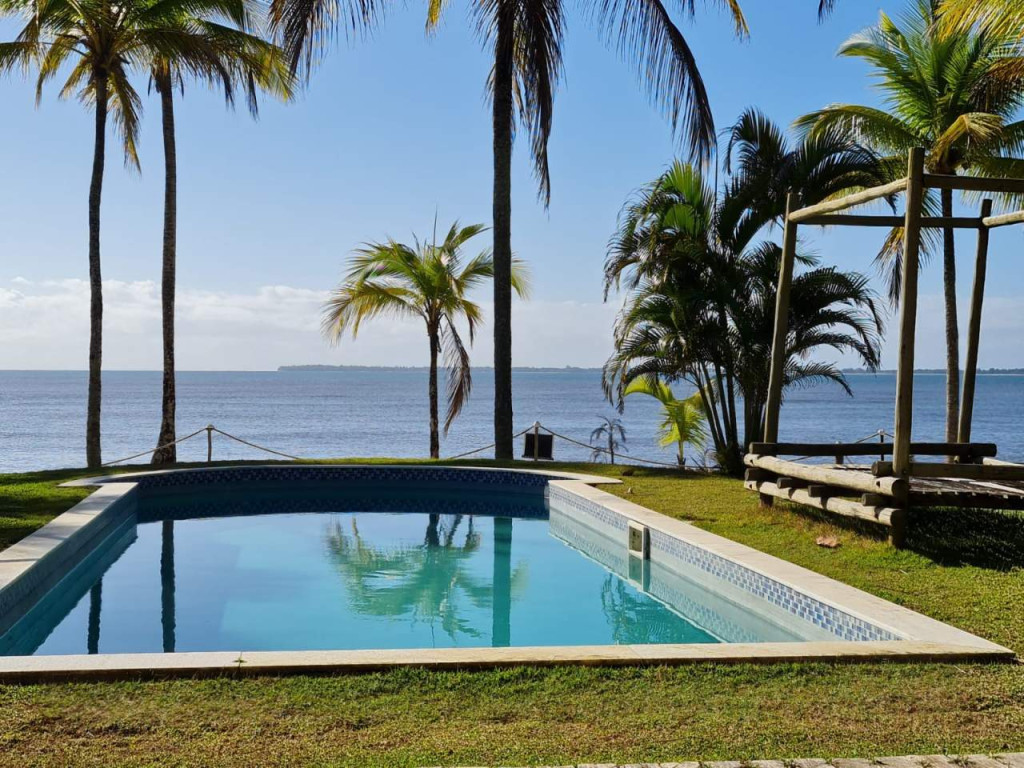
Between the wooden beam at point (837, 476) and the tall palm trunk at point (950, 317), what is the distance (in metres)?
4.94

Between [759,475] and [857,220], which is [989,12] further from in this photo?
[759,475]

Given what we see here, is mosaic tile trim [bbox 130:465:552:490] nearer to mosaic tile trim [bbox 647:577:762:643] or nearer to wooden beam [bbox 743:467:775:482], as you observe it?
wooden beam [bbox 743:467:775:482]

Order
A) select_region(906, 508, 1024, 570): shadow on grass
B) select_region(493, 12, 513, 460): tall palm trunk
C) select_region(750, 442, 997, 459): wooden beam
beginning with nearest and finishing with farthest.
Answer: select_region(906, 508, 1024, 570): shadow on grass → select_region(750, 442, 997, 459): wooden beam → select_region(493, 12, 513, 460): tall palm trunk

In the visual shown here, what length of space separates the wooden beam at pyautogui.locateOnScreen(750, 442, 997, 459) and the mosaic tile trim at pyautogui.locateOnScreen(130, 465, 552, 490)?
13.8ft

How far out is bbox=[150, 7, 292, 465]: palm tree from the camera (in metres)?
12.8

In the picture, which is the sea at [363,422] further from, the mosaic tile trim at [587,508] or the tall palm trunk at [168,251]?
the tall palm trunk at [168,251]

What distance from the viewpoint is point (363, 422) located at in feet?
169

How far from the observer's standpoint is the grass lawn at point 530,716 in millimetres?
3229

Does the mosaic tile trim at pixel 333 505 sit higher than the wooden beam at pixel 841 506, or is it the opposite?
the wooden beam at pixel 841 506

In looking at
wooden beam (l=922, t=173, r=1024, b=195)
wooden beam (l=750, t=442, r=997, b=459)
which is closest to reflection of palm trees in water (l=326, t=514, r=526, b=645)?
wooden beam (l=750, t=442, r=997, b=459)

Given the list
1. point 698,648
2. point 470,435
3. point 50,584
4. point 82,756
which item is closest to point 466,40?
point 50,584

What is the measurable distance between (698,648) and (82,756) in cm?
276

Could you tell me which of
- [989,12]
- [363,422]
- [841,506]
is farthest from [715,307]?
[363,422]

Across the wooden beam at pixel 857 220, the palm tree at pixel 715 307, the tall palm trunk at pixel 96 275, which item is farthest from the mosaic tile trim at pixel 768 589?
the tall palm trunk at pixel 96 275
